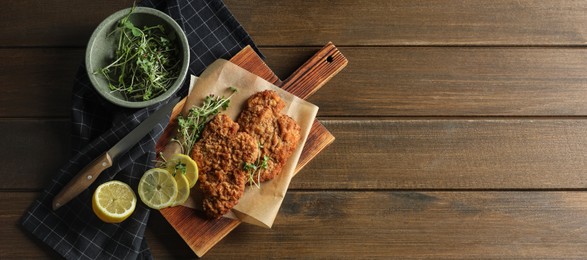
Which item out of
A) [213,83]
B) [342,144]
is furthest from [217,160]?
[342,144]

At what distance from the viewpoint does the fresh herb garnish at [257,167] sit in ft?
8.01

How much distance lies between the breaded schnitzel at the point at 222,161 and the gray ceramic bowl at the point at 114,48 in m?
0.25

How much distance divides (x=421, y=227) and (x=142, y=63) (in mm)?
1353

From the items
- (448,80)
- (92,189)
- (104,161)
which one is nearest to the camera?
(104,161)

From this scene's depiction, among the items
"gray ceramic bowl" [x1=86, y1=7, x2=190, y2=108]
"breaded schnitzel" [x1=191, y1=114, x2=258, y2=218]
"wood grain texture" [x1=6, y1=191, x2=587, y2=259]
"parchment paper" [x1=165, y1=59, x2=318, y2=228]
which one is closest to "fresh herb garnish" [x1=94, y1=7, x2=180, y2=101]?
"gray ceramic bowl" [x1=86, y1=7, x2=190, y2=108]

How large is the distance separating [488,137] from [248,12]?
1213mm

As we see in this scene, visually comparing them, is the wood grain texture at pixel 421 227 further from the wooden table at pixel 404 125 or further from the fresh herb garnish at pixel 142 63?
the fresh herb garnish at pixel 142 63

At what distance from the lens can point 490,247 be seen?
103 inches

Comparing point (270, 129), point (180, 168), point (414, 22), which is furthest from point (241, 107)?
point (414, 22)

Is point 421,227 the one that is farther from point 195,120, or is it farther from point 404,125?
point 195,120

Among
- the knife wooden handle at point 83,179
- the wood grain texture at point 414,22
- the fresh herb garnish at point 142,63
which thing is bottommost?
the wood grain texture at point 414,22

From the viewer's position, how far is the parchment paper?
249 centimetres

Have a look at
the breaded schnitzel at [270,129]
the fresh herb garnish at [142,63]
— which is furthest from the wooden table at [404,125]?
the fresh herb garnish at [142,63]

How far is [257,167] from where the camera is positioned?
97.7 inches
